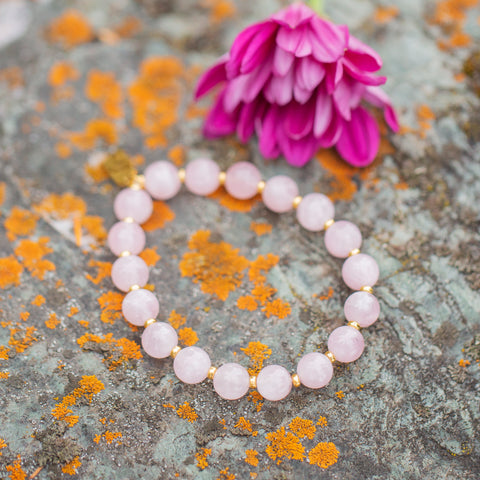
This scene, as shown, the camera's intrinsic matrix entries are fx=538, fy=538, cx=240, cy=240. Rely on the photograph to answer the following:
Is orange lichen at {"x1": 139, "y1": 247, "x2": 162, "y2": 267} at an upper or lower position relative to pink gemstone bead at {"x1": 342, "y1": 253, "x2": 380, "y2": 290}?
lower

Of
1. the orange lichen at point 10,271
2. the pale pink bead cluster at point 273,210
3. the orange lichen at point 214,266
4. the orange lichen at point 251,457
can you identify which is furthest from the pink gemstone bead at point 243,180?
the orange lichen at point 251,457

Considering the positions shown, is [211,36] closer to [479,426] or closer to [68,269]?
[68,269]

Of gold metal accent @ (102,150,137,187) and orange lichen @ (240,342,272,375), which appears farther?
gold metal accent @ (102,150,137,187)

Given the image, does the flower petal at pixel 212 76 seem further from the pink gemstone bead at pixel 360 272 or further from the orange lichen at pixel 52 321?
the orange lichen at pixel 52 321

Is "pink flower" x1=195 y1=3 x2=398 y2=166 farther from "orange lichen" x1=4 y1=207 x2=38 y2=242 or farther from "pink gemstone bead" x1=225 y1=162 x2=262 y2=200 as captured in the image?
"orange lichen" x1=4 y1=207 x2=38 y2=242

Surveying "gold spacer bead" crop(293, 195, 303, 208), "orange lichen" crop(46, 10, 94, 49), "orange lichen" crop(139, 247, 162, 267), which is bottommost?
"orange lichen" crop(139, 247, 162, 267)

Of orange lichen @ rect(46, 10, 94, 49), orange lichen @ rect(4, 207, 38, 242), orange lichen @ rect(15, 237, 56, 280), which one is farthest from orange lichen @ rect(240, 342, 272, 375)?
orange lichen @ rect(46, 10, 94, 49)
